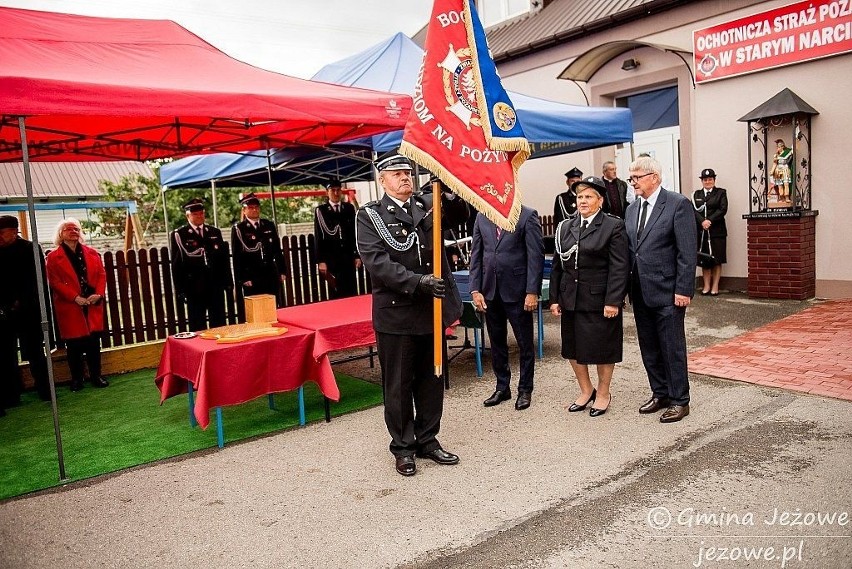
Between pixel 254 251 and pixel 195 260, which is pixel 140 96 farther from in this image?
pixel 254 251

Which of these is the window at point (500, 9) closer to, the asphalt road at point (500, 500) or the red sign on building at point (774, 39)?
the red sign on building at point (774, 39)

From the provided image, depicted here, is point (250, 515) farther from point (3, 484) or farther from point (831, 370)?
point (831, 370)

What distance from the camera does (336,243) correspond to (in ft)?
30.6

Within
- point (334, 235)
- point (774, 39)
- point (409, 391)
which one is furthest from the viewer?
point (774, 39)

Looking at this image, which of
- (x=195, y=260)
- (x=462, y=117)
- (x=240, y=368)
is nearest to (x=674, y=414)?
(x=462, y=117)

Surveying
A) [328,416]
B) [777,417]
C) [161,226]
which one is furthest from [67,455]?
[161,226]

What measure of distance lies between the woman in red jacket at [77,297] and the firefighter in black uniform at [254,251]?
1562mm

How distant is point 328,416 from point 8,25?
4.25m

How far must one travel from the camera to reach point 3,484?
180 inches

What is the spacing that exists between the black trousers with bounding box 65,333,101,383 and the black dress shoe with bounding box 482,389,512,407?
449 cm

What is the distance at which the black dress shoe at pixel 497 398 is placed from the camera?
571 cm

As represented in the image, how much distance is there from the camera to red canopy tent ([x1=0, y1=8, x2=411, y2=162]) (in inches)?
181

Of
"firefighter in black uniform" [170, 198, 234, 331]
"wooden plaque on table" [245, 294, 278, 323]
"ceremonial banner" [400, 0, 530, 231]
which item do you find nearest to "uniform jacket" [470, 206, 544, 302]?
"ceremonial banner" [400, 0, 530, 231]

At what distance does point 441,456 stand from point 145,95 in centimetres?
336
